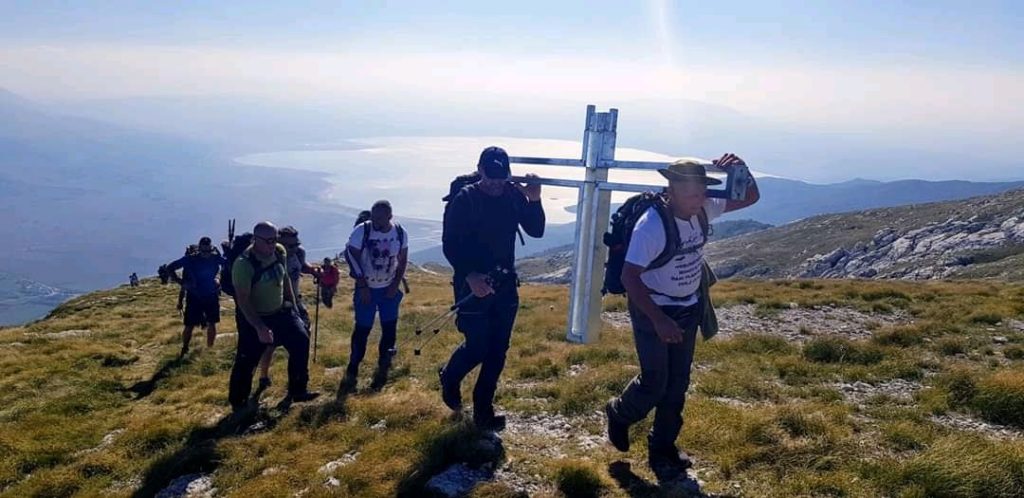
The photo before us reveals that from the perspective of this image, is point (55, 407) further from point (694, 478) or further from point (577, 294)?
point (694, 478)

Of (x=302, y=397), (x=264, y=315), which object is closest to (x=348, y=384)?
(x=302, y=397)

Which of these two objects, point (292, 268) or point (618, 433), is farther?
point (292, 268)

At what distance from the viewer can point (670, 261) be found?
18.7 ft

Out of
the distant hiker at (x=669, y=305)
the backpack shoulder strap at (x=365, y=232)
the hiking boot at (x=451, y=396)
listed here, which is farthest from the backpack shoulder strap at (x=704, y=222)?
the backpack shoulder strap at (x=365, y=232)

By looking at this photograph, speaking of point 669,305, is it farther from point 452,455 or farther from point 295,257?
point 295,257

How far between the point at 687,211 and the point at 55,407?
10.8 metres

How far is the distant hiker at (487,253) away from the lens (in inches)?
271

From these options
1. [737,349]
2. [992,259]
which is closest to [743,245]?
[992,259]

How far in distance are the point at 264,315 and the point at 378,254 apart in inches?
76.9

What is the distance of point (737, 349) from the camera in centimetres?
1123

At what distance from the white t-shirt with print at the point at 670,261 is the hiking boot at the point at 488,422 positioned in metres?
2.88

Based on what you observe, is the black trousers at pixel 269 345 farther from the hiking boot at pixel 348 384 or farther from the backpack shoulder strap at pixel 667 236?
the backpack shoulder strap at pixel 667 236

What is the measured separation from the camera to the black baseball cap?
680 centimetres

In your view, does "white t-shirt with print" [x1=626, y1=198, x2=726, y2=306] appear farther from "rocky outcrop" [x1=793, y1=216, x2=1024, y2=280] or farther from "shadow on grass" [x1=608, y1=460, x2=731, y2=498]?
"rocky outcrop" [x1=793, y1=216, x2=1024, y2=280]
